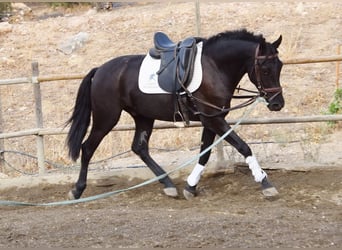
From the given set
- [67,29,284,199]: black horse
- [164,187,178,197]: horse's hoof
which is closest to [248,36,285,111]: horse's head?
[67,29,284,199]: black horse

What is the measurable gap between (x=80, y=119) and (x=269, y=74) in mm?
2363

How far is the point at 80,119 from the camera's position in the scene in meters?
7.28

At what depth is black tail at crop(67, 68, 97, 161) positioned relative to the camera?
23.8 feet

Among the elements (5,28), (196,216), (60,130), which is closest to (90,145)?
(60,130)

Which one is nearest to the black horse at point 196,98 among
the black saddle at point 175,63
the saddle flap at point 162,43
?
the black saddle at point 175,63

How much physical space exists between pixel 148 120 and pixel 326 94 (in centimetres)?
647

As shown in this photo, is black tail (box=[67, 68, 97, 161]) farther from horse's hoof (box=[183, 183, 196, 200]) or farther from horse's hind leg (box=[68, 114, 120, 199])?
horse's hoof (box=[183, 183, 196, 200])

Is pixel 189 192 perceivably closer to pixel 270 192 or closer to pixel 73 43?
pixel 270 192

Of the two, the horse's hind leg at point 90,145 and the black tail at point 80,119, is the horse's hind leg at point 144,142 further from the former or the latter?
the black tail at point 80,119

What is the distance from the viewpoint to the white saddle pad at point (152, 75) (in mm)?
6535

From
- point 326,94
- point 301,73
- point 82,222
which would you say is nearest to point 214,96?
point 82,222

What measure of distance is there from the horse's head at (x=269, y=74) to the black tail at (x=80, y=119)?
2067 mm

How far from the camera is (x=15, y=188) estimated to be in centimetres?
775

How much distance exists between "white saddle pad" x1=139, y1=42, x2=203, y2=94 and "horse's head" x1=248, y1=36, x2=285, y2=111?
2.14ft
